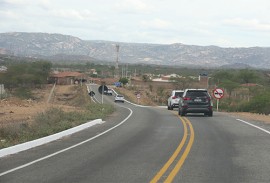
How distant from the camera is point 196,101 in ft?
97.5

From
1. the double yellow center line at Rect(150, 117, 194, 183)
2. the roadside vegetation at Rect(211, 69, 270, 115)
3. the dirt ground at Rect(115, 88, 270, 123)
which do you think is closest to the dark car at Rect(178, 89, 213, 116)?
the dirt ground at Rect(115, 88, 270, 123)

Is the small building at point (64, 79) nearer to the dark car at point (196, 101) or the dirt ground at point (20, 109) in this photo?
the dirt ground at point (20, 109)

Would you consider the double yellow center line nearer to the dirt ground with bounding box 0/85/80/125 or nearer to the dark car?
the dark car

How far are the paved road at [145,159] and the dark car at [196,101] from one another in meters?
11.1

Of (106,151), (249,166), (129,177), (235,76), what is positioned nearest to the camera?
(129,177)

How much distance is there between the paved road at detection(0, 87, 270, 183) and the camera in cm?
962

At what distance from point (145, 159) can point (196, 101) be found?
1808 cm

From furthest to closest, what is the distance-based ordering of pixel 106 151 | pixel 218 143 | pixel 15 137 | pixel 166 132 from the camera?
pixel 166 132 → pixel 15 137 → pixel 218 143 → pixel 106 151

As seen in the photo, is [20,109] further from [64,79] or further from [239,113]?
[64,79]

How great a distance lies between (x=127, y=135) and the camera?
1828cm

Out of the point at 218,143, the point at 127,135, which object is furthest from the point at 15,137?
the point at 218,143

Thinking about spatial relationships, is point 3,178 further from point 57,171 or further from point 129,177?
point 129,177

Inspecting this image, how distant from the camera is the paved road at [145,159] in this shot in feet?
31.6

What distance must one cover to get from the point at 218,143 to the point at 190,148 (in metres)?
1.79
